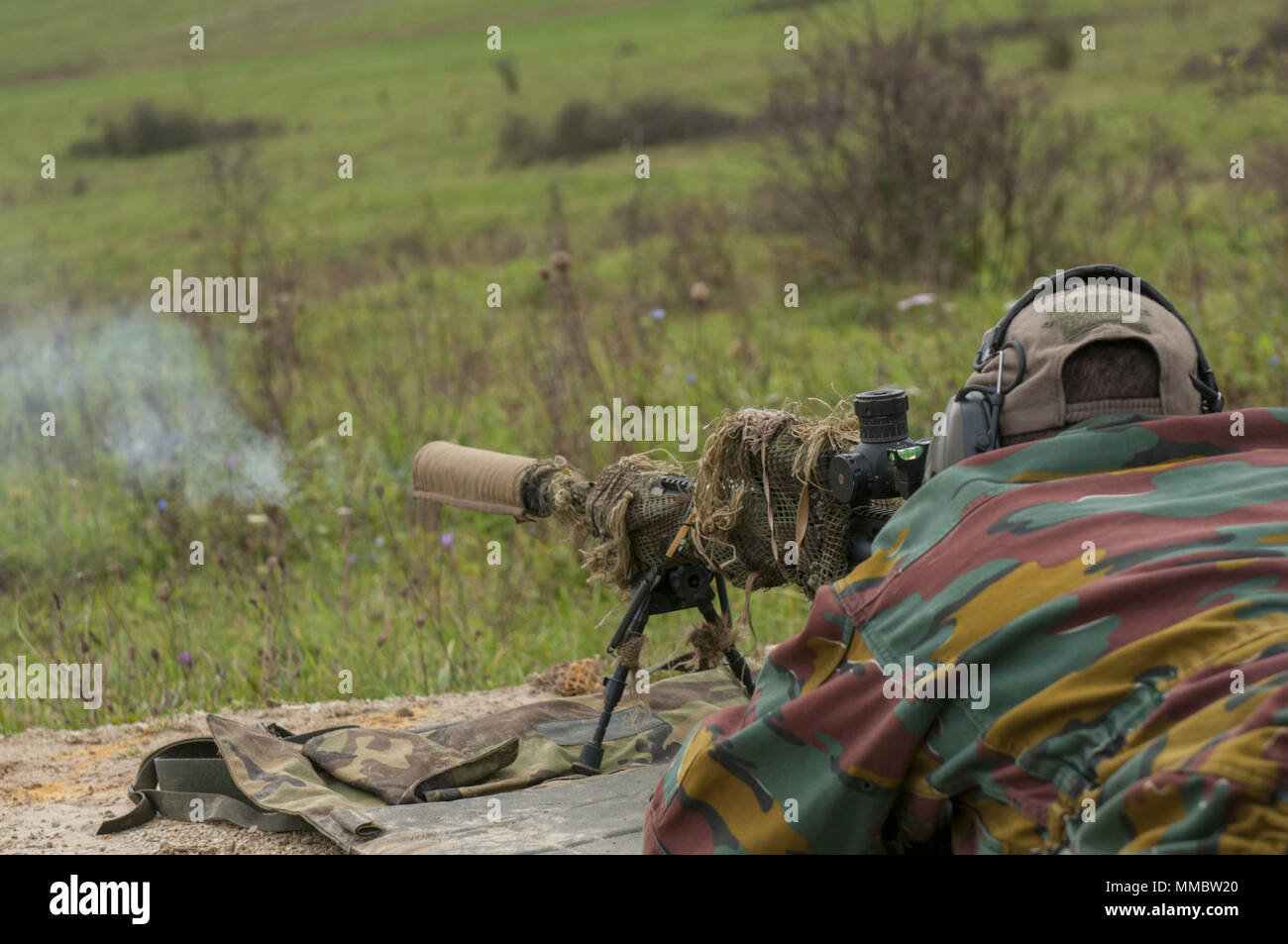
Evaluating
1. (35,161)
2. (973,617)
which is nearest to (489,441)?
(973,617)

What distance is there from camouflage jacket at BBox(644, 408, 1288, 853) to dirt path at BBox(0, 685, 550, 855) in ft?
4.06

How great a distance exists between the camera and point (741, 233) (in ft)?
37.0

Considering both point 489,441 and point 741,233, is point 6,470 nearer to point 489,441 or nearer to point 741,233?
point 489,441

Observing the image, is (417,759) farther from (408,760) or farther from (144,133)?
(144,133)

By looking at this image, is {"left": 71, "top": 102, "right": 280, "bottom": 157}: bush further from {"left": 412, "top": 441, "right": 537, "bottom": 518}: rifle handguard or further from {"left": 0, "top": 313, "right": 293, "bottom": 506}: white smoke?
{"left": 412, "top": 441, "right": 537, "bottom": 518}: rifle handguard

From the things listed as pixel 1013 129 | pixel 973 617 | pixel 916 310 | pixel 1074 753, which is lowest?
pixel 1074 753

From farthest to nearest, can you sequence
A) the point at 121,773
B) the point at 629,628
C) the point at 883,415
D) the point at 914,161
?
the point at 914,161
the point at 121,773
the point at 629,628
the point at 883,415

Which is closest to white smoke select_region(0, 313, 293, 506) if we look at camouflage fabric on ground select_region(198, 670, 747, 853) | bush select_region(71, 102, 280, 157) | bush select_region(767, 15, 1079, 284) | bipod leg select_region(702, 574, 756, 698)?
camouflage fabric on ground select_region(198, 670, 747, 853)

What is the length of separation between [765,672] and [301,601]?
326 centimetres

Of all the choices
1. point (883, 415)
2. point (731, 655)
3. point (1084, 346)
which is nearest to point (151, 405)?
point (731, 655)

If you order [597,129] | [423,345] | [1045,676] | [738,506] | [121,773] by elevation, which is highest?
[597,129]

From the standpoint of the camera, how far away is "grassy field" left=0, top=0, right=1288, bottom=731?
4824 mm

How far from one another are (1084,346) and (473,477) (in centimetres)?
164

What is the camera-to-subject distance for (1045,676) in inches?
68.7
